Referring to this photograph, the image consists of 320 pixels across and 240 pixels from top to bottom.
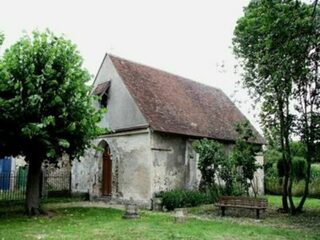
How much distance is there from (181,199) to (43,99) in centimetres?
805

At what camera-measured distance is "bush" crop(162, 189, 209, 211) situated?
1823cm

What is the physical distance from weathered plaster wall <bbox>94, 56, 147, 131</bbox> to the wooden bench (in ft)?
17.9

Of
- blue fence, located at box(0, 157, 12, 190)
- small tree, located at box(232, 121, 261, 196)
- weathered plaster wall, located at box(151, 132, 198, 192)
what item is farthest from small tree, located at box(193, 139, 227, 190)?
blue fence, located at box(0, 157, 12, 190)

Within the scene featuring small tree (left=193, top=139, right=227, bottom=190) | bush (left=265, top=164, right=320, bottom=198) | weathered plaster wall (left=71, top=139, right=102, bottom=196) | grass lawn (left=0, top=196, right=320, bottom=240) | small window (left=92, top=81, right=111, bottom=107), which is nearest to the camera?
grass lawn (left=0, top=196, right=320, bottom=240)

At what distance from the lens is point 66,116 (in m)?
14.8

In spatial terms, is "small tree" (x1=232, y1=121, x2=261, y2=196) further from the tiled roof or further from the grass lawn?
the tiled roof

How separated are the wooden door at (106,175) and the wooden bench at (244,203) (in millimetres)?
7695

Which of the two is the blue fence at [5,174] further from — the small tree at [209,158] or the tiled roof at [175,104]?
the small tree at [209,158]

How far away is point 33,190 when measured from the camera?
15836 mm

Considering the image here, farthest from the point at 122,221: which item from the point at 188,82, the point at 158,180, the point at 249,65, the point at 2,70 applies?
the point at 188,82

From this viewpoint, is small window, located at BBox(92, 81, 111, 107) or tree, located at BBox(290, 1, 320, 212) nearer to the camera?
tree, located at BBox(290, 1, 320, 212)

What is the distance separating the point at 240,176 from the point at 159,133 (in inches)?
177

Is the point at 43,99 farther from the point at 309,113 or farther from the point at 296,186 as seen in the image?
the point at 296,186

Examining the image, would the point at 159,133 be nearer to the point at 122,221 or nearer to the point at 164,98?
the point at 164,98
